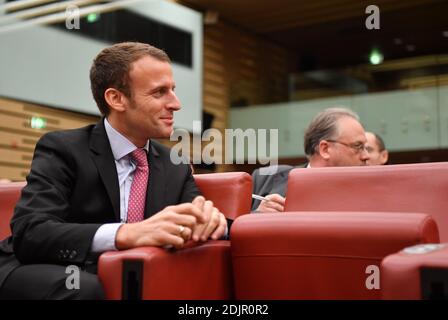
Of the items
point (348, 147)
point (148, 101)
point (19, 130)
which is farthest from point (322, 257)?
point (19, 130)

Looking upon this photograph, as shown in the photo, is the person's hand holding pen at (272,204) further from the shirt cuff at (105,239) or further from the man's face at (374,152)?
the man's face at (374,152)

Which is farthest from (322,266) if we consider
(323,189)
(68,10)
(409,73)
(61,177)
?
(409,73)

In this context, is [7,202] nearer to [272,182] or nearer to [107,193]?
[107,193]

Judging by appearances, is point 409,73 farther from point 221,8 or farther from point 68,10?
point 68,10

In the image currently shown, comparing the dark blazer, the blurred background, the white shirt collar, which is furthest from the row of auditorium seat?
the blurred background

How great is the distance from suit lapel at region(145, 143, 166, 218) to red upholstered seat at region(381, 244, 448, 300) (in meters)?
0.64

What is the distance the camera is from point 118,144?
1444 millimetres

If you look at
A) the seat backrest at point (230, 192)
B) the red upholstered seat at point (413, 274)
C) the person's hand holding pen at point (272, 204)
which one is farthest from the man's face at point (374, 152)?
the red upholstered seat at point (413, 274)

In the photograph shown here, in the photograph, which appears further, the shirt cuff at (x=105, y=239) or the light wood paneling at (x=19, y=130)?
the light wood paneling at (x=19, y=130)

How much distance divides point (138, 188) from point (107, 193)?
0.09 metres

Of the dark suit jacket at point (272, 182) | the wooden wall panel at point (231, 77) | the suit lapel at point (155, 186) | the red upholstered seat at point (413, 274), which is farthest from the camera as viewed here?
the wooden wall panel at point (231, 77)

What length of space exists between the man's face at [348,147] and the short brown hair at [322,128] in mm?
34

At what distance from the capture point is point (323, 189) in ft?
4.65

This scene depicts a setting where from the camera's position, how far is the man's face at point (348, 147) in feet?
7.80
